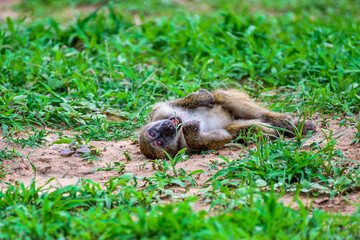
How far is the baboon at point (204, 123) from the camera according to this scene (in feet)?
15.4

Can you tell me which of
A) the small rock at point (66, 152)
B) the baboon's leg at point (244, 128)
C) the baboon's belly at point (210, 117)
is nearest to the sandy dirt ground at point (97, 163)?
the small rock at point (66, 152)

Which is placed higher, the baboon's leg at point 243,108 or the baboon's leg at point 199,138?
the baboon's leg at point 243,108

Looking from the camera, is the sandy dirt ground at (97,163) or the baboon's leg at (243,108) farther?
the baboon's leg at (243,108)

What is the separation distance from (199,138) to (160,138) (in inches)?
17.6

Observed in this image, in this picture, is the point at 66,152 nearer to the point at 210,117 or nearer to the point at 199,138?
the point at 199,138

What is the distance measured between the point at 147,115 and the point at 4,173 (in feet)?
6.69

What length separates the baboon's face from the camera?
4.67 meters

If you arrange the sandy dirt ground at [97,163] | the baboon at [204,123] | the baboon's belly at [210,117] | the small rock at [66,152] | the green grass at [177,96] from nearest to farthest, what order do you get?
the green grass at [177,96] < the sandy dirt ground at [97,163] < the small rock at [66,152] < the baboon at [204,123] < the baboon's belly at [210,117]

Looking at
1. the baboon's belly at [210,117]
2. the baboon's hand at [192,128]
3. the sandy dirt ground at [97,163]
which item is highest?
the baboon's hand at [192,128]

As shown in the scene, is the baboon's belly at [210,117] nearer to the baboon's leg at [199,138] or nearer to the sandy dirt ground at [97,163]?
the baboon's leg at [199,138]

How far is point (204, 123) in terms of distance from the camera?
204 inches

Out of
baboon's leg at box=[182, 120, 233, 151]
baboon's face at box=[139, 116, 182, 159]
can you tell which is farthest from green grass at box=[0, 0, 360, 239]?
baboon's leg at box=[182, 120, 233, 151]

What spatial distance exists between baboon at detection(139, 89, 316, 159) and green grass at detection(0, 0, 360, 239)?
268mm

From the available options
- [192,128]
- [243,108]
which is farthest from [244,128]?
[192,128]
